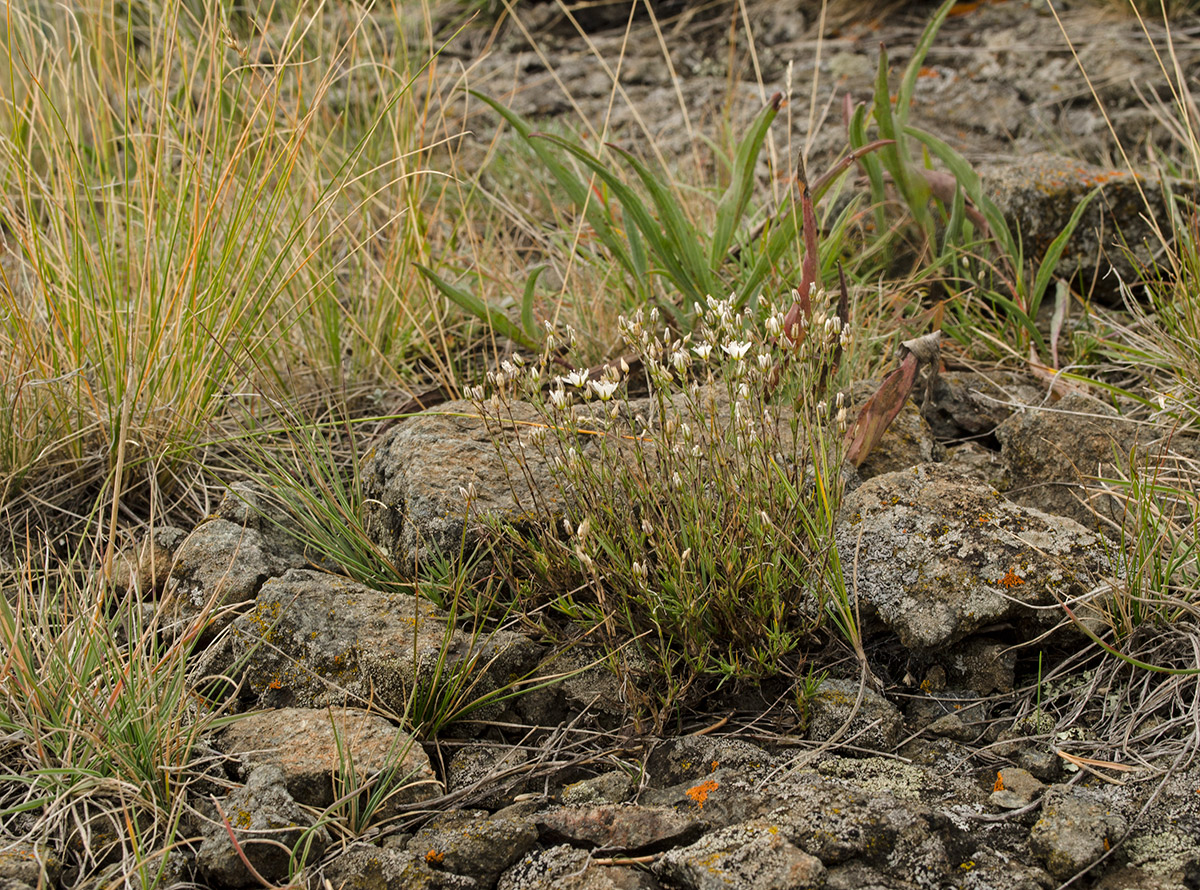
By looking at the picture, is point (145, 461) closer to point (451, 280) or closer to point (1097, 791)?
point (451, 280)

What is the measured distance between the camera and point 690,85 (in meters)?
4.95

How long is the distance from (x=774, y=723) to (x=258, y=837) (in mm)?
955

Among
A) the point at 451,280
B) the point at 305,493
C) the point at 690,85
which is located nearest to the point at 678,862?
the point at 305,493

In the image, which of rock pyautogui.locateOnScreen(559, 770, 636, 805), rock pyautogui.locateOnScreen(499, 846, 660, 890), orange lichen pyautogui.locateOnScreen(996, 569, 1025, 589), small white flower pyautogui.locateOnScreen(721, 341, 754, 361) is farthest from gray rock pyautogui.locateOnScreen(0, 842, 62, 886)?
orange lichen pyautogui.locateOnScreen(996, 569, 1025, 589)

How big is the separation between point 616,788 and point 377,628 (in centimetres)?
60

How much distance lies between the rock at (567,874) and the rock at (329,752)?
0.25 metres

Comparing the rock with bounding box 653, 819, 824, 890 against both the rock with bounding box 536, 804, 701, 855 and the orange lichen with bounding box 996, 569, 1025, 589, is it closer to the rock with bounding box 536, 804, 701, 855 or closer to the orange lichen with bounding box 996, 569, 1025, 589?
the rock with bounding box 536, 804, 701, 855

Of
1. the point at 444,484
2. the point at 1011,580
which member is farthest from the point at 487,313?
the point at 1011,580

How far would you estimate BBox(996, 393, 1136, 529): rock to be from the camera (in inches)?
90.0

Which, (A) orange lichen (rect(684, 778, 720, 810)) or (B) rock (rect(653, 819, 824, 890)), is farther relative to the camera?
(A) orange lichen (rect(684, 778, 720, 810))

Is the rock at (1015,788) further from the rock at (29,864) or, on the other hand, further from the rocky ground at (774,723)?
the rock at (29,864)

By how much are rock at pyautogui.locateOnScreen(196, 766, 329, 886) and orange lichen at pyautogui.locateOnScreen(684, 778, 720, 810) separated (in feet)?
2.06

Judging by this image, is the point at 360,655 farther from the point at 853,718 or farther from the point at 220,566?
the point at 853,718

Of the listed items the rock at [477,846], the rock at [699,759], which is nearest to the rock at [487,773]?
the rock at [477,846]
